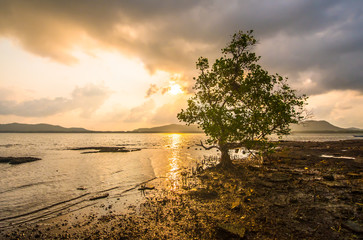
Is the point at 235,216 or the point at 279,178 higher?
the point at 279,178

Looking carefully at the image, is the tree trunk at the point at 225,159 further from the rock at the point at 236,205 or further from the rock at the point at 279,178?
the rock at the point at 236,205

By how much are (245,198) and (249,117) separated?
1074 centimetres

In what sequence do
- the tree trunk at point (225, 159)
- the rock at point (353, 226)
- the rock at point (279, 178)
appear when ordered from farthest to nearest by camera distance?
the tree trunk at point (225, 159)
the rock at point (279, 178)
the rock at point (353, 226)

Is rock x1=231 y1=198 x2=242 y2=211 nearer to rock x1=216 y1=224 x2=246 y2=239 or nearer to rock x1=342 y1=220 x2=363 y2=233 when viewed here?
rock x1=216 y1=224 x2=246 y2=239

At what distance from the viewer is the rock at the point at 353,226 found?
930cm

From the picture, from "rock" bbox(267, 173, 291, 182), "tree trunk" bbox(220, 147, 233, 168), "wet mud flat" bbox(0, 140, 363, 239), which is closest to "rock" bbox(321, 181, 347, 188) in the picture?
"wet mud flat" bbox(0, 140, 363, 239)

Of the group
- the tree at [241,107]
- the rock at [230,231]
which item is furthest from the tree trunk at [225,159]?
A: the rock at [230,231]

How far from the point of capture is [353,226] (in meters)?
9.68

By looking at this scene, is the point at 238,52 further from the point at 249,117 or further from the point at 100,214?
the point at 100,214

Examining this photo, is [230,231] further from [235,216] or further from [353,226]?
[353,226]

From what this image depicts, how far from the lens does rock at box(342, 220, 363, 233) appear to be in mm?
9301

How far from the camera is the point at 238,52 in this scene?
83.3ft

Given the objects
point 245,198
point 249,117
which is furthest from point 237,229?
point 249,117

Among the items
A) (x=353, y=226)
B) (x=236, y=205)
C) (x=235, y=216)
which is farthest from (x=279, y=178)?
(x=235, y=216)
